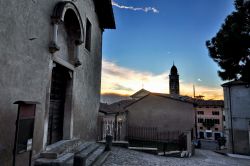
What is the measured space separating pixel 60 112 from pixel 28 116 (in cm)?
349

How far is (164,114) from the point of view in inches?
873

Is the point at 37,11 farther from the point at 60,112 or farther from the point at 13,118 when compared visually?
the point at 60,112

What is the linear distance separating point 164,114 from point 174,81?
3182 centimetres

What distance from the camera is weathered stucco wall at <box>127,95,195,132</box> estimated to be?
21703 millimetres

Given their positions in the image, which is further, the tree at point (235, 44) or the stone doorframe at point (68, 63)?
the tree at point (235, 44)

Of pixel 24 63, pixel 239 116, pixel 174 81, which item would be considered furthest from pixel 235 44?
pixel 174 81

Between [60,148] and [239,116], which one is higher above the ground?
[239,116]

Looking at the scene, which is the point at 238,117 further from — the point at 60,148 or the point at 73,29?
the point at 60,148

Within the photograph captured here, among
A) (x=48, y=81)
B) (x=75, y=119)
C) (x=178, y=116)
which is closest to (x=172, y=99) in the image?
(x=178, y=116)

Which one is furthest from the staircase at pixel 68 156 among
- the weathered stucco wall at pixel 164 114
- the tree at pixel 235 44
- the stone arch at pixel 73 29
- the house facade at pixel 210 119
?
the house facade at pixel 210 119

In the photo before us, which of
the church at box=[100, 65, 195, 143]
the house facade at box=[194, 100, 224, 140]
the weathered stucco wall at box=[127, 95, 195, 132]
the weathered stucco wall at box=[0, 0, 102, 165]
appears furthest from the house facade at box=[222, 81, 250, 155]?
the house facade at box=[194, 100, 224, 140]

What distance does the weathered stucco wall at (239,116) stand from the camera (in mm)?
16828

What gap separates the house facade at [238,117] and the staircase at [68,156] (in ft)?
48.4

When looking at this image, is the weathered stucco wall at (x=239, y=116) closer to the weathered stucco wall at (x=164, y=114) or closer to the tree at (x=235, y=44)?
the weathered stucco wall at (x=164, y=114)
